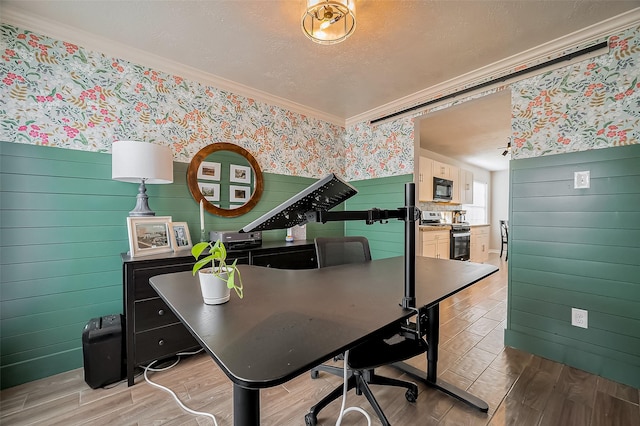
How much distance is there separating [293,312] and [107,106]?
92.4 inches

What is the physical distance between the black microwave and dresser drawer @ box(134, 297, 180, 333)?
4487 mm

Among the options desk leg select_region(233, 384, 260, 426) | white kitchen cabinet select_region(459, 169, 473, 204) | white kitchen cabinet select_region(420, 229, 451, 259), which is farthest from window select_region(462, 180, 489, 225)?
desk leg select_region(233, 384, 260, 426)

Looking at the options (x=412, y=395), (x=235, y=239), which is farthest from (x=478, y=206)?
(x=235, y=239)

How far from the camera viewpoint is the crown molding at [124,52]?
1.79 metres

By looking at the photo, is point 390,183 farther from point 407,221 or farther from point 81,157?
point 81,157

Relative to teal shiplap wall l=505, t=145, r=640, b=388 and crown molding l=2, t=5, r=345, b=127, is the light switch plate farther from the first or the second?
crown molding l=2, t=5, r=345, b=127

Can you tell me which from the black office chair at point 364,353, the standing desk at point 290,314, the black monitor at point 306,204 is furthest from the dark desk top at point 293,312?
the black monitor at point 306,204

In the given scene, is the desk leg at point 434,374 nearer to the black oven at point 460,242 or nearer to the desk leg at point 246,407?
the desk leg at point 246,407

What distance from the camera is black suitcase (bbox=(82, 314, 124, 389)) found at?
170 cm

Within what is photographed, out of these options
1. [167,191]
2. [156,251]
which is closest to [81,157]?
[167,191]

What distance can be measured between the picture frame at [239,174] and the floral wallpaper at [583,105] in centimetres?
256

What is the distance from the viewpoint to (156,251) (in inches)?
81.5

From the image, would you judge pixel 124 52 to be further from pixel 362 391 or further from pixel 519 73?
pixel 519 73

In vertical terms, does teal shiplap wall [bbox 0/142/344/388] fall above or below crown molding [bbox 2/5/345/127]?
below
